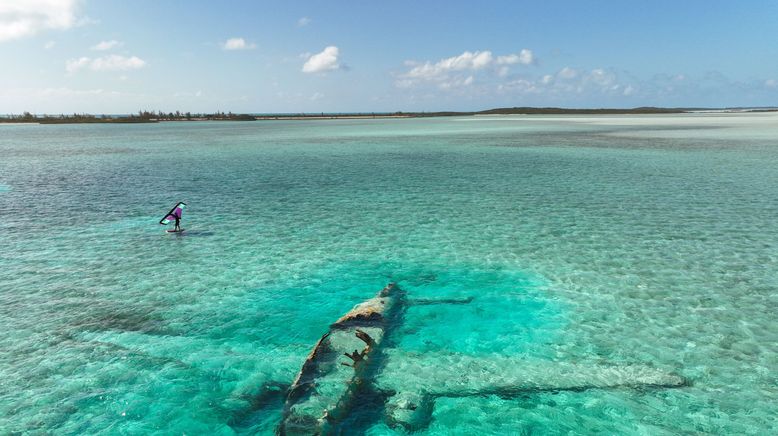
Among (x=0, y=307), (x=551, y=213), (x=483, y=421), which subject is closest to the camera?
(x=483, y=421)

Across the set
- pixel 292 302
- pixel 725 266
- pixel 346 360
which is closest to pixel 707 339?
pixel 725 266

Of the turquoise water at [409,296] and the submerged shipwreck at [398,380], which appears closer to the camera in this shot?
the submerged shipwreck at [398,380]

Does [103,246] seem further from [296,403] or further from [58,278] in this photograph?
[296,403]

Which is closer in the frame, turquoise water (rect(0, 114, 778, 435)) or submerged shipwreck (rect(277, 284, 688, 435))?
submerged shipwreck (rect(277, 284, 688, 435))

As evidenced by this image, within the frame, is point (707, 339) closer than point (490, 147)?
Yes
